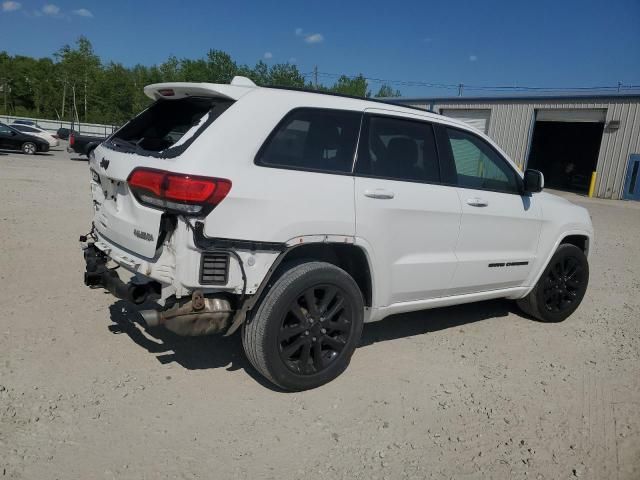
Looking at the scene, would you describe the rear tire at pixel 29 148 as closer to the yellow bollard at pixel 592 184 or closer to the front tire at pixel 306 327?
the front tire at pixel 306 327

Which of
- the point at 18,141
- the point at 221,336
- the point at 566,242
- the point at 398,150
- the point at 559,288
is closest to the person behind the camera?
the point at 398,150

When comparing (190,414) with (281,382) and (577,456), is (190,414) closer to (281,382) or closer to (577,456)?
(281,382)

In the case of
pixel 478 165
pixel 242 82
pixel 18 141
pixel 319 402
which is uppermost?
pixel 242 82

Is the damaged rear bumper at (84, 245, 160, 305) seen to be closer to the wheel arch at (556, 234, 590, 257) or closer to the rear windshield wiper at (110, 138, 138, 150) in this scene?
the rear windshield wiper at (110, 138, 138, 150)

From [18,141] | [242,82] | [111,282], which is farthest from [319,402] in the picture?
[18,141]

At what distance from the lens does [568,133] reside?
33188 millimetres

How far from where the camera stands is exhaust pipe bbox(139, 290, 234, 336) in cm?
300

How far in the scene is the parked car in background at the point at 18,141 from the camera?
72.7 feet

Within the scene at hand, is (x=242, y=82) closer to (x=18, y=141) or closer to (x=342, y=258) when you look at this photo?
(x=342, y=258)

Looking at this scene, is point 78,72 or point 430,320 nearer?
point 430,320

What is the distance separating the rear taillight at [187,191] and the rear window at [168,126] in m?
0.19

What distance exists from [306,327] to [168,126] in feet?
5.51

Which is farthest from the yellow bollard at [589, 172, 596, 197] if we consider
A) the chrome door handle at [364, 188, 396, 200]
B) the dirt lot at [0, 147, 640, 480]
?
the chrome door handle at [364, 188, 396, 200]

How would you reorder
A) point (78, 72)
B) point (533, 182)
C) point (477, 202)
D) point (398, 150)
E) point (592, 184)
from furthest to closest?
point (78, 72), point (592, 184), point (533, 182), point (477, 202), point (398, 150)
